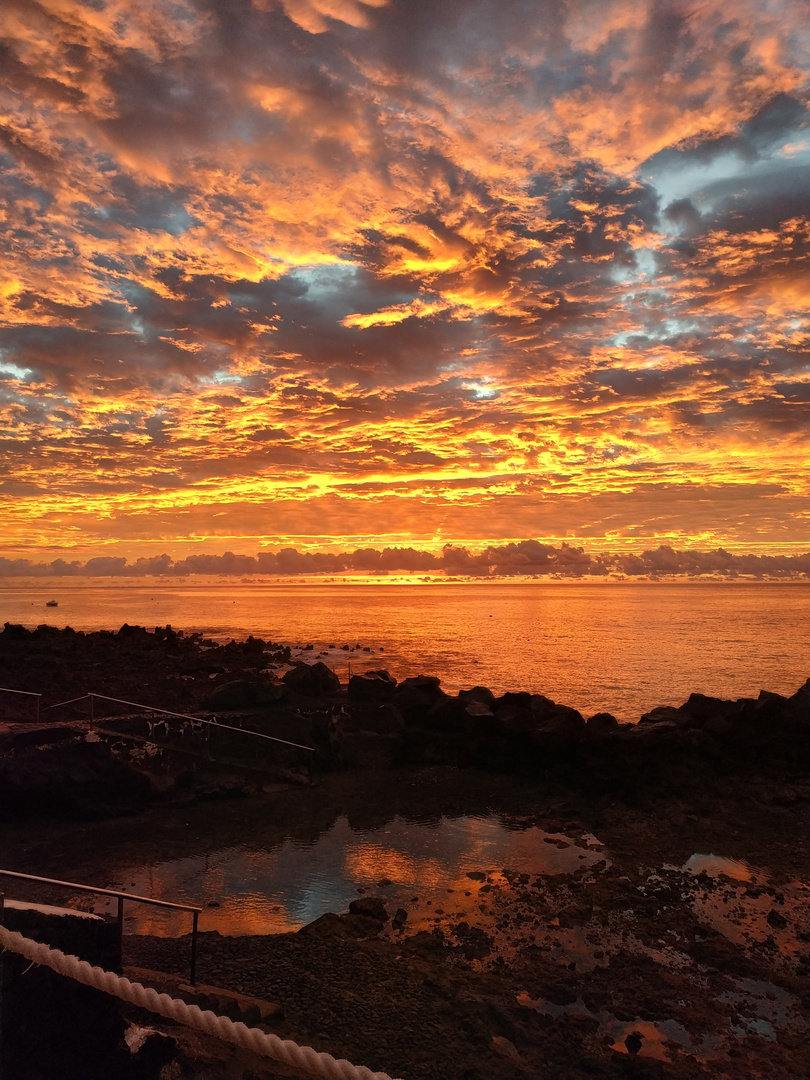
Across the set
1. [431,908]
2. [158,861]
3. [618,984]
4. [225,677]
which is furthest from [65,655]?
[618,984]

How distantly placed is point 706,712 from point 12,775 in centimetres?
1868

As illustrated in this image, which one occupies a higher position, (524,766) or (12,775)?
(12,775)

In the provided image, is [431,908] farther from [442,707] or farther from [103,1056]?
[442,707]

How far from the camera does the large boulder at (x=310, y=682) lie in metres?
23.0

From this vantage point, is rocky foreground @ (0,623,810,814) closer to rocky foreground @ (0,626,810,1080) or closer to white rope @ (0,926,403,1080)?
rocky foreground @ (0,626,810,1080)

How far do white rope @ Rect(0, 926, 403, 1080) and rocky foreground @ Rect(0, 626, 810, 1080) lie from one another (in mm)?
676

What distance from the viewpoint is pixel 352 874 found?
11.1 m

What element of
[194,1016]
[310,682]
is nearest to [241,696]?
[310,682]

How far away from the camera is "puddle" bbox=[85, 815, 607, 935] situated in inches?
374

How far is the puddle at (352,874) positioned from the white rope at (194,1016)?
4.79 meters

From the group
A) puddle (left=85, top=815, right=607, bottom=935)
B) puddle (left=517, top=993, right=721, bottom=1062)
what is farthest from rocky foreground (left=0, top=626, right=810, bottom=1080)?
puddle (left=85, top=815, right=607, bottom=935)

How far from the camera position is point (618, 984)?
778 centimetres

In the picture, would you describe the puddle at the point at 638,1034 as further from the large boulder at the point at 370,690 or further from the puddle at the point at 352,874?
the large boulder at the point at 370,690

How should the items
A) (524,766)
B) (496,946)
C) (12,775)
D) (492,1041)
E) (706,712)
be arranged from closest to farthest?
1. (492,1041)
2. (496,946)
3. (12,775)
4. (524,766)
5. (706,712)
